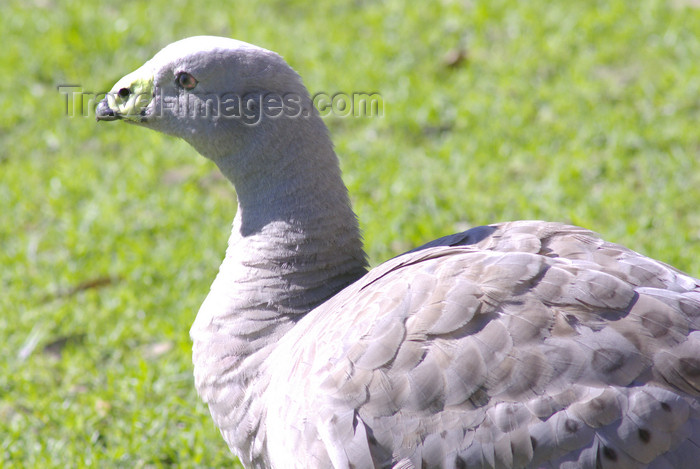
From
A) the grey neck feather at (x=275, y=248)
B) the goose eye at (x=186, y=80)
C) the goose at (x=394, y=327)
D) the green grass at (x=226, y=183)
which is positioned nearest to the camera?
the goose at (x=394, y=327)

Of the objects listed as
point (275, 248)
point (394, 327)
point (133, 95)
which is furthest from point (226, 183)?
point (394, 327)

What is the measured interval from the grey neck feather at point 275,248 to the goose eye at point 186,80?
0.23 m

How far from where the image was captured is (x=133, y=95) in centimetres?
333

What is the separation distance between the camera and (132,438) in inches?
146

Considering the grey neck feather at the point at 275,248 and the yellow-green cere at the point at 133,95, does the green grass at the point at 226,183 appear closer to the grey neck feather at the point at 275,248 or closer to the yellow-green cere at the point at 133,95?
the grey neck feather at the point at 275,248

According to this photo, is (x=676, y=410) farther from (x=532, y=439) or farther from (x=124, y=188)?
(x=124, y=188)

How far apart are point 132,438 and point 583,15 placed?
15.0 ft

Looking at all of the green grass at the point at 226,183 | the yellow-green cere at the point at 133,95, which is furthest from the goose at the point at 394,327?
the green grass at the point at 226,183

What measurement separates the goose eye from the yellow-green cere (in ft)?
0.40

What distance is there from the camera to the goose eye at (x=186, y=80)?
3240 millimetres

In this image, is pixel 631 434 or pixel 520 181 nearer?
pixel 631 434

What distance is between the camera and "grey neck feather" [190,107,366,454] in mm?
3111

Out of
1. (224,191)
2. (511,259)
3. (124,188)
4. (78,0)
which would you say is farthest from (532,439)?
(78,0)

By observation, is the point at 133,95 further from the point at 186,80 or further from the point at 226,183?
the point at 226,183
